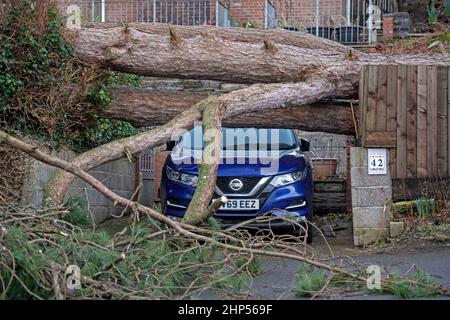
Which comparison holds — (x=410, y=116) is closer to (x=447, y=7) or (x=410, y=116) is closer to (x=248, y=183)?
(x=248, y=183)

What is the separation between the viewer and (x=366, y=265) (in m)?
9.77

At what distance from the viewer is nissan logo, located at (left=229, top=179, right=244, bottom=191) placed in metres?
12.0

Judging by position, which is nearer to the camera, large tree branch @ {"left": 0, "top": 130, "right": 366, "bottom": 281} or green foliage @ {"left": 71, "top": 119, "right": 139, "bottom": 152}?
large tree branch @ {"left": 0, "top": 130, "right": 366, "bottom": 281}

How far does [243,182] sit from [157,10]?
35.3 ft

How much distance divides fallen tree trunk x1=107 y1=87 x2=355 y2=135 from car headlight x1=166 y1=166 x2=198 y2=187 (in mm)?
840

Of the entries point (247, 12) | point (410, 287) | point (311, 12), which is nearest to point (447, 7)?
point (311, 12)

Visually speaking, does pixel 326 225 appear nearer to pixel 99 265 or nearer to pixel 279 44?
pixel 279 44

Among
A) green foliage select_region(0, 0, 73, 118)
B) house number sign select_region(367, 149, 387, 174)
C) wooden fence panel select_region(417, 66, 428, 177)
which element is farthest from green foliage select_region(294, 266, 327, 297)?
green foliage select_region(0, 0, 73, 118)

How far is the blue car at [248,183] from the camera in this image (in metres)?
12.0

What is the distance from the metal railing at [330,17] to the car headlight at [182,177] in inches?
348

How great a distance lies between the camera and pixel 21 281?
7.07m

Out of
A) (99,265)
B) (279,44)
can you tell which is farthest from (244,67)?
(99,265)

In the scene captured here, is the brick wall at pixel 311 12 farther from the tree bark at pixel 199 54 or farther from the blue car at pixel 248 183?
the blue car at pixel 248 183

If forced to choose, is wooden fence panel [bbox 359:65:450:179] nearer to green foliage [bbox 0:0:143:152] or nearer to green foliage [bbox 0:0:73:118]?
green foliage [bbox 0:0:143:152]
